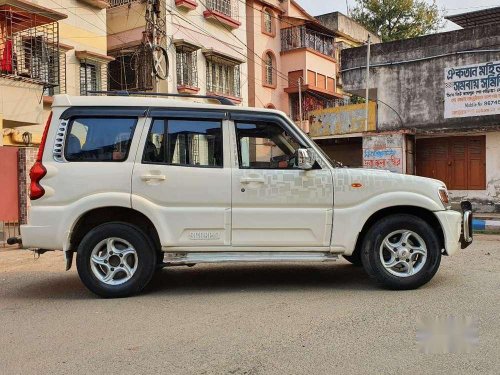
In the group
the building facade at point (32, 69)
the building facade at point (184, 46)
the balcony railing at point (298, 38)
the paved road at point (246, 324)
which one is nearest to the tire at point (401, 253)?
the paved road at point (246, 324)

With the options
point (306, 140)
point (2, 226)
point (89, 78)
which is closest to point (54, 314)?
point (306, 140)

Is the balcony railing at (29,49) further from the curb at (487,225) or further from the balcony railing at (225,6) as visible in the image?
the curb at (487,225)

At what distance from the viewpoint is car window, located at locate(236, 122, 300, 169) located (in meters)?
5.79

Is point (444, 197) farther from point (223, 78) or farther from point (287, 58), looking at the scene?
point (287, 58)

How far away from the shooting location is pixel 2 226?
430 inches

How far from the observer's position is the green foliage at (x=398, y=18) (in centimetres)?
3834

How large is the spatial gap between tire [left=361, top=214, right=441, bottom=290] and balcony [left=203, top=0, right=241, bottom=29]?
2071 centimetres

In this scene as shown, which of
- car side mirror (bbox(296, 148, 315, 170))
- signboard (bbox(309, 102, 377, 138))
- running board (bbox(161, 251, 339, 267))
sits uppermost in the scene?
signboard (bbox(309, 102, 377, 138))

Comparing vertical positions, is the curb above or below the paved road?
→ above

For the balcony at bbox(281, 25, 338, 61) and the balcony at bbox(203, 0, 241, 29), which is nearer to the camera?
the balcony at bbox(203, 0, 241, 29)

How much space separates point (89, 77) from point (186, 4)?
636cm

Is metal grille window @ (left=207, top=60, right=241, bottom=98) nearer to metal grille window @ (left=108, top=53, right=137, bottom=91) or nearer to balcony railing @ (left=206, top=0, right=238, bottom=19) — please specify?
balcony railing @ (left=206, top=0, right=238, bottom=19)

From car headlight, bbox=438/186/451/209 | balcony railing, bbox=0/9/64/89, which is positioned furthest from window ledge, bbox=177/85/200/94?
car headlight, bbox=438/186/451/209

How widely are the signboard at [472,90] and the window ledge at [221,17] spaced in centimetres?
1206
